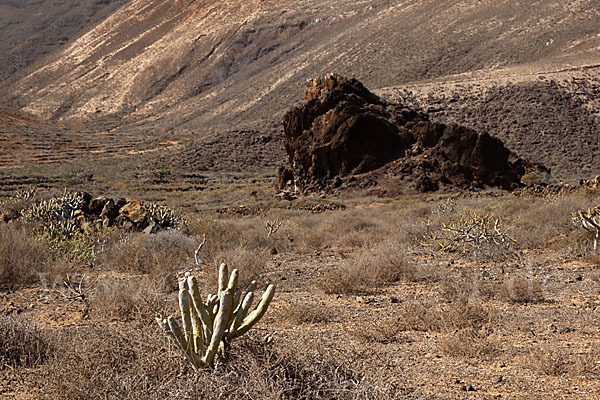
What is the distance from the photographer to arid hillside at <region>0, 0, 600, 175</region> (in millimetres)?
46312

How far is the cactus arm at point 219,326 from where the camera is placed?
10.4 feet

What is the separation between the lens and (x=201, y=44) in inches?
3986

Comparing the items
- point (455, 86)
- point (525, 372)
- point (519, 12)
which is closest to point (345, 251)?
point (525, 372)

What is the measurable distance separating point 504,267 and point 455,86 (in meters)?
37.5

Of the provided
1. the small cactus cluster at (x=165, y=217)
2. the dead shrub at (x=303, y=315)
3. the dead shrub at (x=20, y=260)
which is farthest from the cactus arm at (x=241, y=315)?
the small cactus cluster at (x=165, y=217)

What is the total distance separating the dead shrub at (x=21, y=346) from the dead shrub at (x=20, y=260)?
110 inches

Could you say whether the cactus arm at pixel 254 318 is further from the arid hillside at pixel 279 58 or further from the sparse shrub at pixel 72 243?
the arid hillside at pixel 279 58

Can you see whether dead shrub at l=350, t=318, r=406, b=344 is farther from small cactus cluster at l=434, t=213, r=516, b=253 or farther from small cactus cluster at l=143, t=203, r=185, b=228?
small cactus cluster at l=143, t=203, r=185, b=228

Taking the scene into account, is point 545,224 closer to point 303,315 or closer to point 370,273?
point 370,273

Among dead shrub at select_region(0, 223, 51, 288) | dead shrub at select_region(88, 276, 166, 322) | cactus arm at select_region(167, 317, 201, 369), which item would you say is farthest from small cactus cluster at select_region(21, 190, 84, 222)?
cactus arm at select_region(167, 317, 201, 369)

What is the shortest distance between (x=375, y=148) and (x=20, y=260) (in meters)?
20.0

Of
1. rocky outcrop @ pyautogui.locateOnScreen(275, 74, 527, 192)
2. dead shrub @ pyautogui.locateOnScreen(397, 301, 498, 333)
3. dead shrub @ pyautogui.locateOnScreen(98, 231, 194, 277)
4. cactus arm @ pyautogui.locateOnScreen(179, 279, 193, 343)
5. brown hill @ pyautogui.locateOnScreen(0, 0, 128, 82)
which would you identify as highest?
brown hill @ pyautogui.locateOnScreen(0, 0, 128, 82)

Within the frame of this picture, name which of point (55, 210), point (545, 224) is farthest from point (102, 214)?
point (545, 224)

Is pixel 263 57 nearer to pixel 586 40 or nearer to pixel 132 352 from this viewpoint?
pixel 586 40
